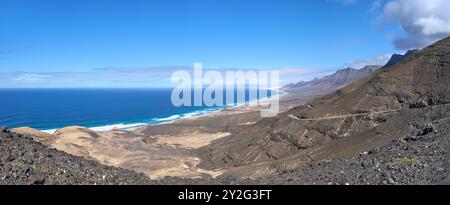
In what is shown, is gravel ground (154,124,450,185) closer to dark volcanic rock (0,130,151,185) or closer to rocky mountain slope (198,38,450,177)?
dark volcanic rock (0,130,151,185)

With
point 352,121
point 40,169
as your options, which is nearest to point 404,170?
point 40,169

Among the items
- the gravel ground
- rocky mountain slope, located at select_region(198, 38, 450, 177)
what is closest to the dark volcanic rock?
the gravel ground

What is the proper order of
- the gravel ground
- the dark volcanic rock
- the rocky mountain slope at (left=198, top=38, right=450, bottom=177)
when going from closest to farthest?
the dark volcanic rock
the gravel ground
the rocky mountain slope at (left=198, top=38, right=450, bottom=177)

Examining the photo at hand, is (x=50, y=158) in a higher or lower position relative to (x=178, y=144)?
higher

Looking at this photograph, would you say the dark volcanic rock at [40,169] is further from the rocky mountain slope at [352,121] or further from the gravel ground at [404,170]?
the rocky mountain slope at [352,121]
